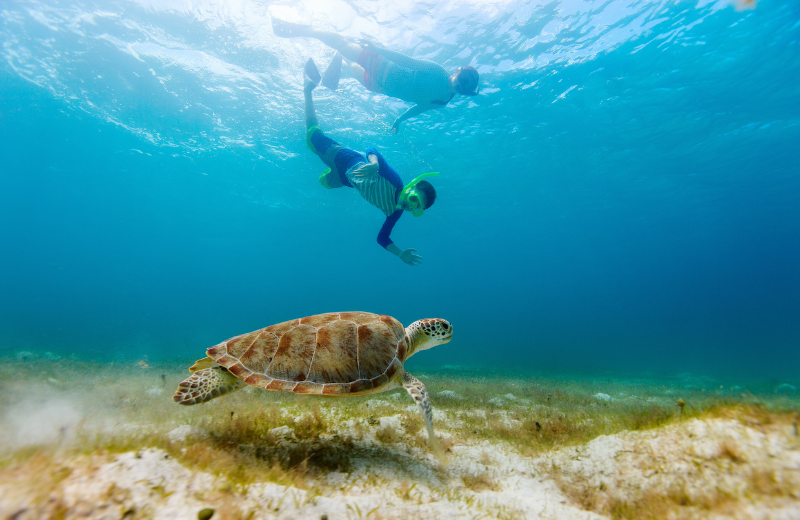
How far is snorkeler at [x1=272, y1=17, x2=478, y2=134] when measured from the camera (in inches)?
331

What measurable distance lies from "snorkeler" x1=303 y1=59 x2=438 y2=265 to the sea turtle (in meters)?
2.31

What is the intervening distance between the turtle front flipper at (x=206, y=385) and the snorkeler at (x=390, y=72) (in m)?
8.42

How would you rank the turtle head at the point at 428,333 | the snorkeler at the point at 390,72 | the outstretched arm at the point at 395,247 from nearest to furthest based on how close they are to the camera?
1. the turtle head at the point at 428,333
2. the outstretched arm at the point at 395,247
3. the snorkeler at the point at 390,72

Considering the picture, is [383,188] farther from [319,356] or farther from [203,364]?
[203,364]

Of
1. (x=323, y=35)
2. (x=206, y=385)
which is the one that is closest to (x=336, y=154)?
(x=323, y=35)

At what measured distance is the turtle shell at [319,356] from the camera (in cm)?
267

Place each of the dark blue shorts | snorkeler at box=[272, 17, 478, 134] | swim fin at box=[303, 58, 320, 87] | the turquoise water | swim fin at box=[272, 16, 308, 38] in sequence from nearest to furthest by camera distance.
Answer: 1. the dark blue shorts
2. swim fin at box=[303, 58, 320, 87]
3. snorkeler at box=[272, 17, 478, 134]
4. swim fin at box=[272, 16, 308, 38]
5. the turquoise water

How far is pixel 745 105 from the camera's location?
1488cm

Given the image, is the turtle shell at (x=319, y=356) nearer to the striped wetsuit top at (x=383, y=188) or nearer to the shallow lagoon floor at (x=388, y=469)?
the shallow lagoon floor at (x=388, y=469)

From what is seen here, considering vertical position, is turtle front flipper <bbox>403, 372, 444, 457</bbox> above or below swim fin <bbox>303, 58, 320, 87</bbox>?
below

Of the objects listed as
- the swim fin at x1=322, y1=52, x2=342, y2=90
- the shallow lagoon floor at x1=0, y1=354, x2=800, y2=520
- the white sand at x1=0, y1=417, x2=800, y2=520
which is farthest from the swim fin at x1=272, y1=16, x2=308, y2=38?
the white sand at x1=0, y1=417, x2=800, y2=520

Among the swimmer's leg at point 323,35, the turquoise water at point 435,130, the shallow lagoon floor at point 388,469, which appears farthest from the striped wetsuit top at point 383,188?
the turquoise water at point 435,130

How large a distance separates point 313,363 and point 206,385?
1057 millimetres

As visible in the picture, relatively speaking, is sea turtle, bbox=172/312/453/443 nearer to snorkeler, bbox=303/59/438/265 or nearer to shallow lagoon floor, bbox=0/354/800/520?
shallow lagoon floor, bbox=0/354/800/520
